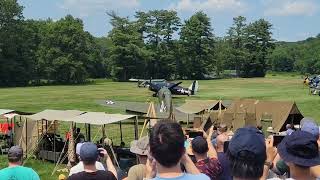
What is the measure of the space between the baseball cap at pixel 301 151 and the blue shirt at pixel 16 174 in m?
2.84

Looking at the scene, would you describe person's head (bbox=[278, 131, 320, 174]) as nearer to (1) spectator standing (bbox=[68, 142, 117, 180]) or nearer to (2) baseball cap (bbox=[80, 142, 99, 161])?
(1) spectator standing (bbox=[68, 142, 117, 180])

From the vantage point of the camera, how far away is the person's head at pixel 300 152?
3.22 meters

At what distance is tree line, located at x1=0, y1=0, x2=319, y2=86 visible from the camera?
8012 centimetres

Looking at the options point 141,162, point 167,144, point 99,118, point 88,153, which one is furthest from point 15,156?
point 99,118

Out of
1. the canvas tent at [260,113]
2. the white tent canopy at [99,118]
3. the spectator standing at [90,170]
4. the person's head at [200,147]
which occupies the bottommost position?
the canvas tent at [260,113]

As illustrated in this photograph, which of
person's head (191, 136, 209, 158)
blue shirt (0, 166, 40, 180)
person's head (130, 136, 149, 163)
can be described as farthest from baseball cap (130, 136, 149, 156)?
blue shirt (0, 166, 40, 180)

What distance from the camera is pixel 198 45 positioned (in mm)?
101188

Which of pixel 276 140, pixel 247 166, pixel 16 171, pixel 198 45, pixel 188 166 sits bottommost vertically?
pixel 276 140

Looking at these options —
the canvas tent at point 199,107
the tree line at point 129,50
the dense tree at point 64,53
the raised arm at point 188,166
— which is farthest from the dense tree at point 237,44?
the raised arm at point 188,166

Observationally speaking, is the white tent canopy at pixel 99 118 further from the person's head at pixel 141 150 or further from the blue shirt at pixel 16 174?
the blue shirt at pixel 16 174

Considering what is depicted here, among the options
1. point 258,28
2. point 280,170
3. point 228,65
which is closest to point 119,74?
point 228,65

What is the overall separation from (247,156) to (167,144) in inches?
19.4

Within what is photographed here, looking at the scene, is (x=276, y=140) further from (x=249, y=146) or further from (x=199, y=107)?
(x=199, y=107)

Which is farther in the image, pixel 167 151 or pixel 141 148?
pixel 141 148
